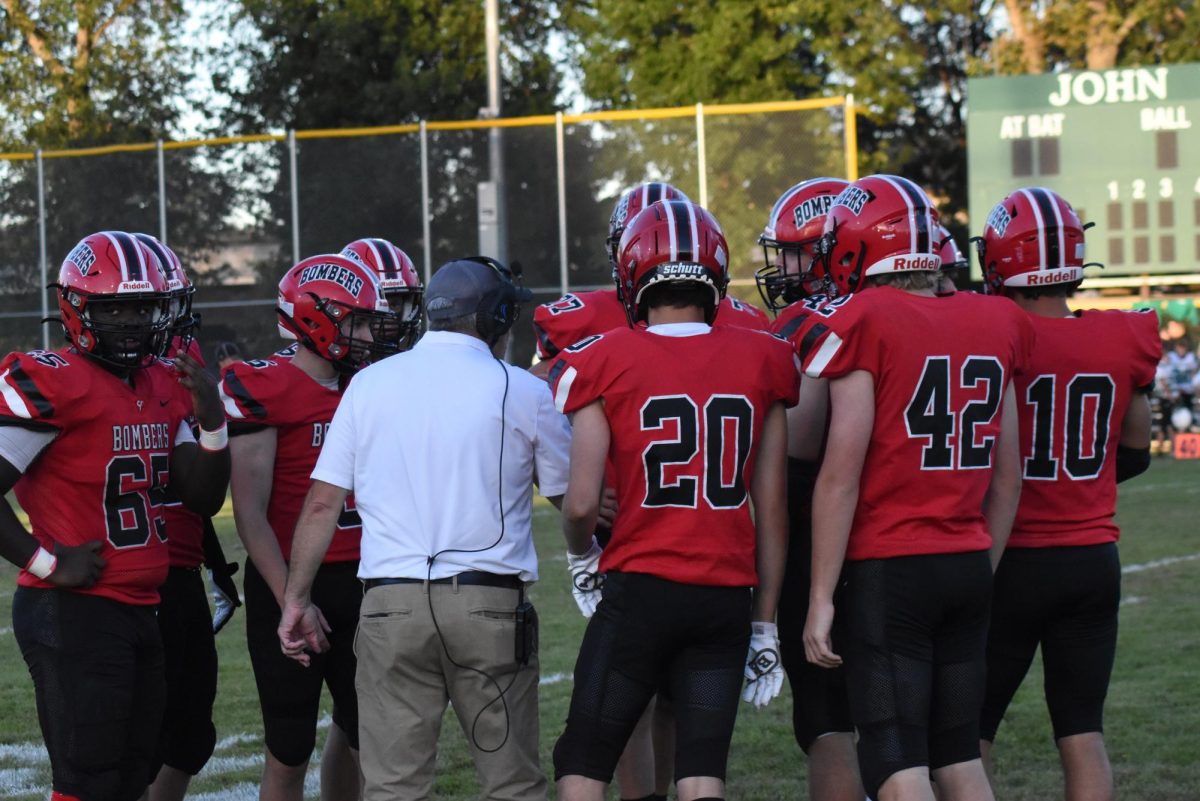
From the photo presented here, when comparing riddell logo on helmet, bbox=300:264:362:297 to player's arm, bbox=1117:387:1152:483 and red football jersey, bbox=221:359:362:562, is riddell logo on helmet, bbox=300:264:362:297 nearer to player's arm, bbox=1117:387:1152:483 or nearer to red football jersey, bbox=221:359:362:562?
red football jersey, bbox=221:359:362:562

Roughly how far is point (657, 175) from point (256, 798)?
14547mm

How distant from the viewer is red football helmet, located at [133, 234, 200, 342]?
14.2ft

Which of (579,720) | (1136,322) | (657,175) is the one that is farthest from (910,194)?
(657,175)

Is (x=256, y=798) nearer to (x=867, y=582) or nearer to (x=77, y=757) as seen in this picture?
(x=77, y=757)

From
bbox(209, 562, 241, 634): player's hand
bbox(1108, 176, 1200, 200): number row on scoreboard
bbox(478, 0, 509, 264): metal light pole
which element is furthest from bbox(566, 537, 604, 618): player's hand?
bbox(1108, 176, 1200, 200): number row on scoreboard

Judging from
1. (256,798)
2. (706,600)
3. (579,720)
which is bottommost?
(256,798)

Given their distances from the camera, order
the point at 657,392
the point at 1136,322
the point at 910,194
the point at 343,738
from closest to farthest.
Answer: the point at 657,392
the point at 910,194
the point at 1136,322
the point at 343,738

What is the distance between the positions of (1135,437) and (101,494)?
2.88m

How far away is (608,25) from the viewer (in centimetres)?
2755

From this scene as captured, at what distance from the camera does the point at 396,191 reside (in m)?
19.9

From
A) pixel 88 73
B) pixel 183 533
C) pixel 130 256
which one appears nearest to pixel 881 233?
pixel 130 256

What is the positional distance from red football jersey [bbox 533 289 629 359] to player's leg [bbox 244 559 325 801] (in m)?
1.23

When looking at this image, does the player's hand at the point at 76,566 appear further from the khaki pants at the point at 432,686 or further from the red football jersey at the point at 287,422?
the khaki pants at the point at 432,686

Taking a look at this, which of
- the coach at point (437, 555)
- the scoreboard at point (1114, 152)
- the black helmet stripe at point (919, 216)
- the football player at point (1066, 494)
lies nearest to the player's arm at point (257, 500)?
the coach at point (437, 555)
